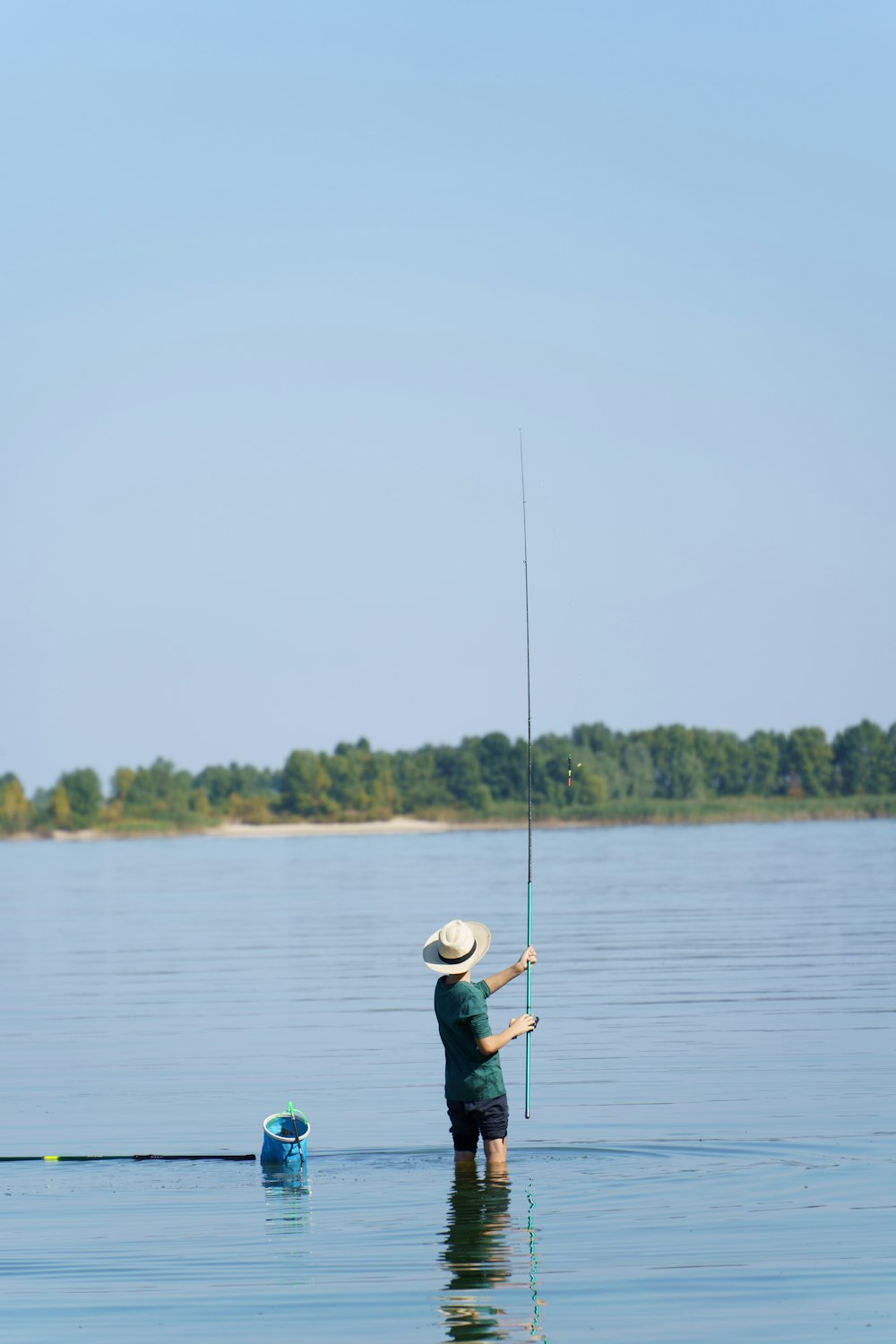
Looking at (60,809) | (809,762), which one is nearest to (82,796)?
(60,809)

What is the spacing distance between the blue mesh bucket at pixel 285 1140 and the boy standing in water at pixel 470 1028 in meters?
1.25

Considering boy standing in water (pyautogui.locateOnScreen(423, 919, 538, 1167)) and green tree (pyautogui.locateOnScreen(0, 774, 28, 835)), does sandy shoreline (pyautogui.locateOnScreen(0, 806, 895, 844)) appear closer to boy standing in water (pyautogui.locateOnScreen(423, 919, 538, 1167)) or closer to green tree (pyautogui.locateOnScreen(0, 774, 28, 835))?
green tree (pyautogui.locateOnScreen(0, 774, 28, 835))

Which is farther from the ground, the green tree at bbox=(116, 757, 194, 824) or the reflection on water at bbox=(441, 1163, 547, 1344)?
the green tree at bbox=(116, 757, 194, 824)

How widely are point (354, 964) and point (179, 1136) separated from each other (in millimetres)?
13611

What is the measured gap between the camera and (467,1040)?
398 inches

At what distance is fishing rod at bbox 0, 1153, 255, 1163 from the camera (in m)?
11.8

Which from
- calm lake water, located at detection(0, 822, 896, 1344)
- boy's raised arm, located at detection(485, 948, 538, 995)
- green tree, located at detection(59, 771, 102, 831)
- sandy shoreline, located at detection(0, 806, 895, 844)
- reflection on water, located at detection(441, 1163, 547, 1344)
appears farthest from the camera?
green tree, located at detection(59, 771, 102, 831)

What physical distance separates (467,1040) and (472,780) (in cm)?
13343

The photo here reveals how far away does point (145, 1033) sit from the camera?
19.9 metres

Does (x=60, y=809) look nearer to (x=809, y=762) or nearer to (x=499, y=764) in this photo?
(x=499, y=764)

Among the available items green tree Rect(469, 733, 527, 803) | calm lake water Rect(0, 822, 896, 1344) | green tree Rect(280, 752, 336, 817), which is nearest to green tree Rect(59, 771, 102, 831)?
green tree Rect(280, 752, 336, 817)

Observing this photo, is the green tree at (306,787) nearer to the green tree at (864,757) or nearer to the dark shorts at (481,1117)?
the green tree at (864,757)

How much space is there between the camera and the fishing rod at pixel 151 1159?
11.8 m

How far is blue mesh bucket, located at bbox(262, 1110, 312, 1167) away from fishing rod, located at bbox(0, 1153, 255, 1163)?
0.43m
